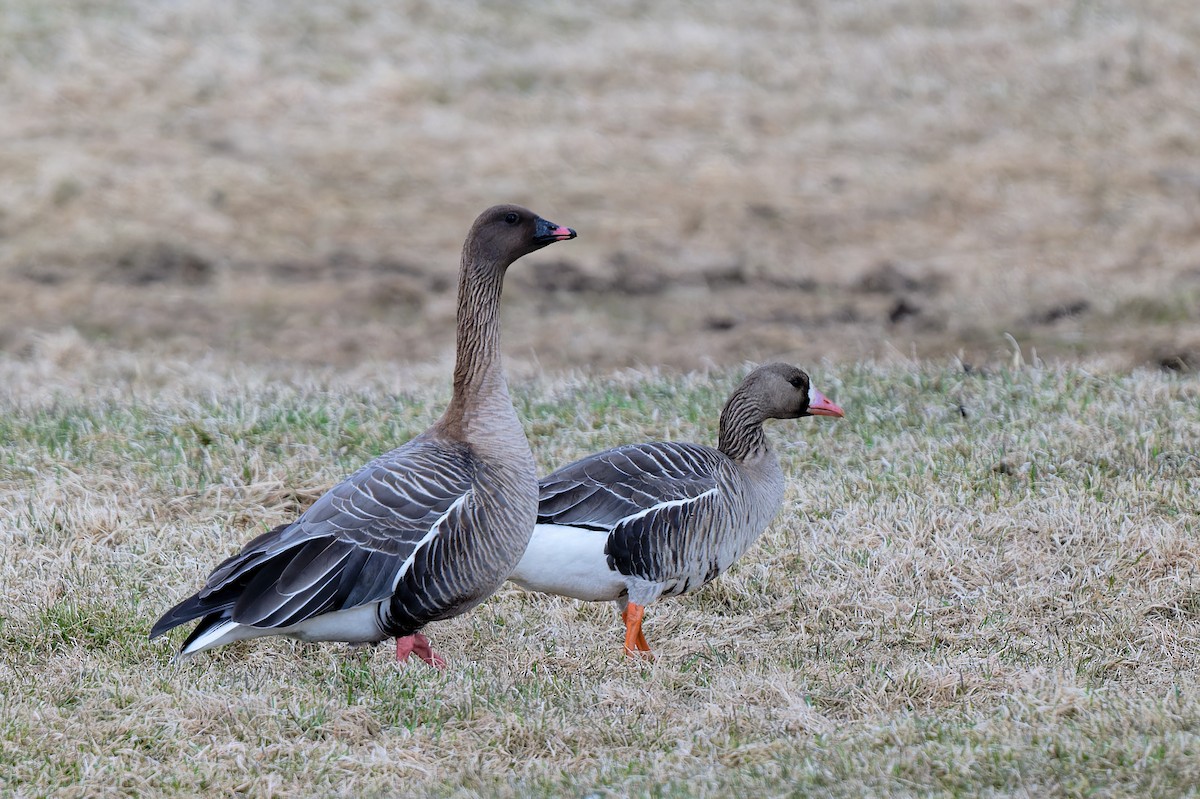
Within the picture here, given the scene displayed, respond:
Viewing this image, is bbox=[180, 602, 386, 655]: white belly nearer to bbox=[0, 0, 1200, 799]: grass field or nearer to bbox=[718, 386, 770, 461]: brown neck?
bbox=[0, 0, 1200, 799]: grass field

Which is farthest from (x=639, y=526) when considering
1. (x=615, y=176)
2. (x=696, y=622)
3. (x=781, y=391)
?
(x=615, y=176)

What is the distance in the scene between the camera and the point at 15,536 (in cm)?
732

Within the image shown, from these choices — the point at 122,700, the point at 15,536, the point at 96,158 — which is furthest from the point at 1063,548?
the point at 96,158

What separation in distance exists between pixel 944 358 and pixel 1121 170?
691cm

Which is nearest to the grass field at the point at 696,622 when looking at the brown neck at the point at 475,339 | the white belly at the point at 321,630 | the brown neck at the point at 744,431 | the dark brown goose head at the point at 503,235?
the white belly at the point at 321,630

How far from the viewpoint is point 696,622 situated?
6.96 metres

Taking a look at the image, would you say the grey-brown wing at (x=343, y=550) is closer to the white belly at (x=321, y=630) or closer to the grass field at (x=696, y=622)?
the white belly at (x=321, y=630)

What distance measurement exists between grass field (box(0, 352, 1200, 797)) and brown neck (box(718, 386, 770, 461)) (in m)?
0.65

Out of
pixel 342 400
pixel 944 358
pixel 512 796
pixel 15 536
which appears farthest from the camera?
pixel 944 358

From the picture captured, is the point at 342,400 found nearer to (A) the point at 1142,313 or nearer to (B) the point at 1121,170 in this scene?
(A) the point at 1142,313

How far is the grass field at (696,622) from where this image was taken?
4.97 meters

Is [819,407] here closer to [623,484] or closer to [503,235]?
[623,484]

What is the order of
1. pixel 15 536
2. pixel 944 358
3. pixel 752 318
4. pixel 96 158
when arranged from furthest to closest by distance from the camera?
pixel 96 158 < pixel 752 318 < pixel 944 358 < pixel 15 536

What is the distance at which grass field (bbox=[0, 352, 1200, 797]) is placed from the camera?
4969 mm
